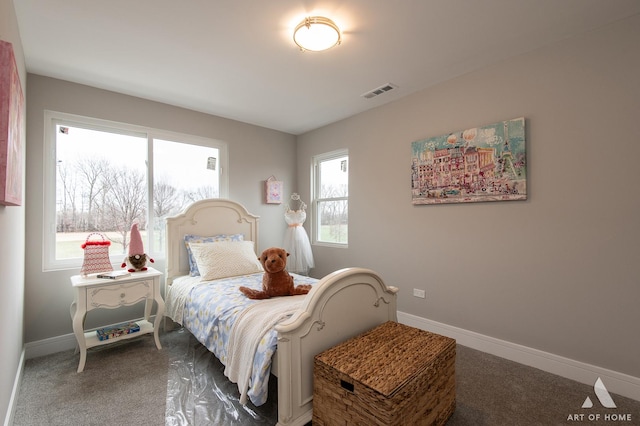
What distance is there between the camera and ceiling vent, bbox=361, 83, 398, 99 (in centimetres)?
288

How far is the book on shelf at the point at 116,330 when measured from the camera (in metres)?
2.50

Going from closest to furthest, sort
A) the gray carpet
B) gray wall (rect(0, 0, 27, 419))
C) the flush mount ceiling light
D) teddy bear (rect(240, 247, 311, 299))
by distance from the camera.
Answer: gray wall (rect(0, 0, 27, 419)) < the gray carpet < the flush mount ceiling light < teddy bear (rect(240, 247, 311, 299))

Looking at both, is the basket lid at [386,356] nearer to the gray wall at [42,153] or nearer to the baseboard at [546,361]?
the baseboard at [546,361]

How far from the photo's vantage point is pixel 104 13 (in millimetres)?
1854

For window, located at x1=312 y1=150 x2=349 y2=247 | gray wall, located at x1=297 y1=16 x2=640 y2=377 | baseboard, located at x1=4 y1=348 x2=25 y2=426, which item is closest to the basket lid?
gray wall, located at x1=297 y1=16 x2=640 y2=377

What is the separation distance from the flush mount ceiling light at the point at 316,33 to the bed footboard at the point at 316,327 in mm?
1586

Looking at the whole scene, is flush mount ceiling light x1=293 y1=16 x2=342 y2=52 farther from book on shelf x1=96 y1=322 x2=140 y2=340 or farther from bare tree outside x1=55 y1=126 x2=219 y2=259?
book on shelf x1=96 y1=322 x2=140 y2=340

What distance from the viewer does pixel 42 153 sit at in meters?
2.60

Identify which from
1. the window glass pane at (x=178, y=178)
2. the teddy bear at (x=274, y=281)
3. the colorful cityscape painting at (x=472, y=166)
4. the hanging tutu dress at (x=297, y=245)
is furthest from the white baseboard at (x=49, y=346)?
the colorful cityscape painting at (x=472, y=166)

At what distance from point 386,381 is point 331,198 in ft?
9.62

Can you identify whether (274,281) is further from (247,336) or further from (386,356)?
(386,356)

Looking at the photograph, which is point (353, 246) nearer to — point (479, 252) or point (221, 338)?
point (479, 252)

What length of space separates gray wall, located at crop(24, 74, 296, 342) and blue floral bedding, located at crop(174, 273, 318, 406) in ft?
3.34

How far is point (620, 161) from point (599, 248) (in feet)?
1.98
